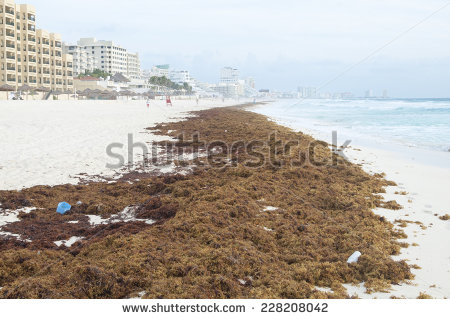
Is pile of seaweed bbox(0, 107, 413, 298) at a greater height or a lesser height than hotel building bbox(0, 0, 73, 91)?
lesser

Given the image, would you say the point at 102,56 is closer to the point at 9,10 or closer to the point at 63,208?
the point at 9,10

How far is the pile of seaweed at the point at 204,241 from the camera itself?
3484 millimetres

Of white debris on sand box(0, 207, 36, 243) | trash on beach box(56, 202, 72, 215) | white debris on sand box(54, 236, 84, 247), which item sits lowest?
white debris on sand box(54, 236, 84, 247)

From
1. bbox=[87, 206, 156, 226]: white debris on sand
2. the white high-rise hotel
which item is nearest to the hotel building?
bbox=[87, 206, 156, 226]: white debris on sand

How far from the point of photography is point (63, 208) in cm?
590

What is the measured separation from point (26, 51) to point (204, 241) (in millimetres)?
69327

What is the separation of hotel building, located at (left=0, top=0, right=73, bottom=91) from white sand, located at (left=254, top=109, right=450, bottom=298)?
55.2m

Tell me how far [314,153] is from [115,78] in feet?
298

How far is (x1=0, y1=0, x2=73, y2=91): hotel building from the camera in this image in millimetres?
57459

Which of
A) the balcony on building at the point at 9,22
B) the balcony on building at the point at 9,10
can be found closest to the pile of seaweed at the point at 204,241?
the balcony on building at the point at 9,22

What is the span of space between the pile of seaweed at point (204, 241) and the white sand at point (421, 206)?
0.64 feet

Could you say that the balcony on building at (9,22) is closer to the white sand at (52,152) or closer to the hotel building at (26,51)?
the hotel building at (26,51)

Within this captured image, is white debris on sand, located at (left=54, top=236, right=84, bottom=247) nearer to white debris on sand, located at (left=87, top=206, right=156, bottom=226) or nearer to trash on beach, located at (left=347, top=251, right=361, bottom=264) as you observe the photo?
white debris on sand, located at (left=87, top=206, right=156, bottom=226)

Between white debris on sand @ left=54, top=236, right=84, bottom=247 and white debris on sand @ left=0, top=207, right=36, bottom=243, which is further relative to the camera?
white debris on sand @ left=0, top=207, right=36, bottom=243
